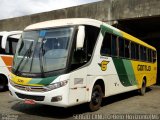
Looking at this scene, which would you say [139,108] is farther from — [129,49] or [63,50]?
[63,50]

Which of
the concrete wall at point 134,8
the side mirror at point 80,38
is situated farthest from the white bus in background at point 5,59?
the concrete wall at point 134,8

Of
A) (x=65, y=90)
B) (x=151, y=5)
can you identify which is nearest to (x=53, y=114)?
(x=65, y=90)

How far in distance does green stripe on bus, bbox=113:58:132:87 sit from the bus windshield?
10.1 feet

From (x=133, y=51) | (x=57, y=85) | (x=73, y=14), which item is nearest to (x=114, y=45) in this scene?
(x=133, y=51)

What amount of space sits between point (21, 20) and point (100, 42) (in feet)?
51.8

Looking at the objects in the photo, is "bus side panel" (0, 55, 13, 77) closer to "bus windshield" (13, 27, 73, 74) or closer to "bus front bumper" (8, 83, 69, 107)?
"bus windshield" (13, 27, 73, 74)

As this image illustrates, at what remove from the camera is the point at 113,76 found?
10.6m

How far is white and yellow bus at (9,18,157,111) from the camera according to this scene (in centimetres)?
773

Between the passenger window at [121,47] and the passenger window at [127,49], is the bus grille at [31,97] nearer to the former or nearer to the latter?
the passenger window at [121,47]

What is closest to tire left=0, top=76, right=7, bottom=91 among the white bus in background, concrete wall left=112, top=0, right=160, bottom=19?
the white bus in background

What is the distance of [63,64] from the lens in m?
7.81

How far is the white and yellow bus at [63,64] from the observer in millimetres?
7734

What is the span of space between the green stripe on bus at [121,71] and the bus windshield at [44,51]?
3.09m

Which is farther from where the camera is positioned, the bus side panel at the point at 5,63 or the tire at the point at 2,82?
the tire at the point at 2,82
